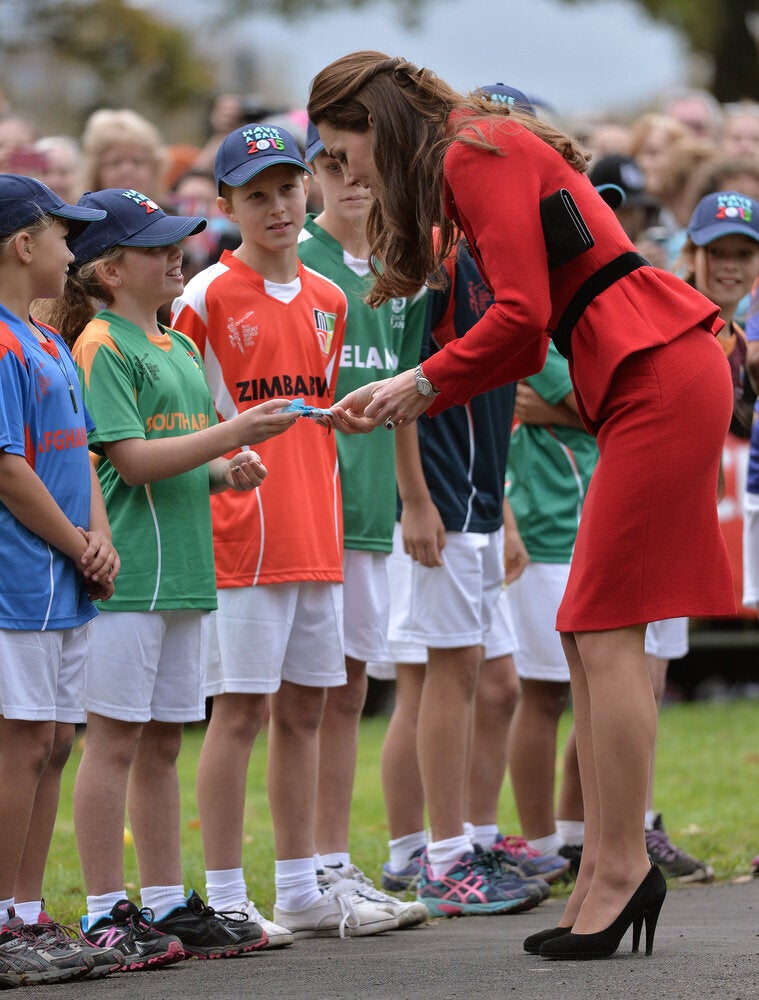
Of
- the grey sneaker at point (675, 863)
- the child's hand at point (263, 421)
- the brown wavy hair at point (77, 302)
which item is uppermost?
the brown wavy hair at point (77, 302)

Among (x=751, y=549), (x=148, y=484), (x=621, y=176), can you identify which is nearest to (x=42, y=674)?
(x=148, y=484)

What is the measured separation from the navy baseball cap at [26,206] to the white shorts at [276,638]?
1150 millimetres

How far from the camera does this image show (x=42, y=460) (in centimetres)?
421

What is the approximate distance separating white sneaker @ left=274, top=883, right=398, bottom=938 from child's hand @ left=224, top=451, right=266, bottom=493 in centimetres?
127

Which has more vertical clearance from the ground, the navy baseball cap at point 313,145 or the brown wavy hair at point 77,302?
the navy baseball cap at point 313,145

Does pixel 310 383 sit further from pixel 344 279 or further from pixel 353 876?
pixel 353 876

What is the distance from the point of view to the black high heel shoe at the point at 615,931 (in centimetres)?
397

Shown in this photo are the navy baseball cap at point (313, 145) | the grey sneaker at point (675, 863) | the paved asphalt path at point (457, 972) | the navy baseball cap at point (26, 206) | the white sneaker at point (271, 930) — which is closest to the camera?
the paved asphalt path at point (457, 972)

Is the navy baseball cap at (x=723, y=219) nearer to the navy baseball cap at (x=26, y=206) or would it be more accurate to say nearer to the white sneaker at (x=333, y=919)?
the navy baseball cap at (x=26, y=206)

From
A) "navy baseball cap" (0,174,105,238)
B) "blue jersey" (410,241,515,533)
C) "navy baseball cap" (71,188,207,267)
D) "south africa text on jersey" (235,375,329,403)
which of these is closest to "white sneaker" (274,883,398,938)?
"blue jersey" (410,241,515,533)

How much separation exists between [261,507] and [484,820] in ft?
6.25

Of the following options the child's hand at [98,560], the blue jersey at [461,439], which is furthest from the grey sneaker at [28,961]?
the blue jersey at [461,439]

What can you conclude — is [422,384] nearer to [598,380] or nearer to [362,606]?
[598,380]

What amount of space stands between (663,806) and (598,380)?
428 cm
